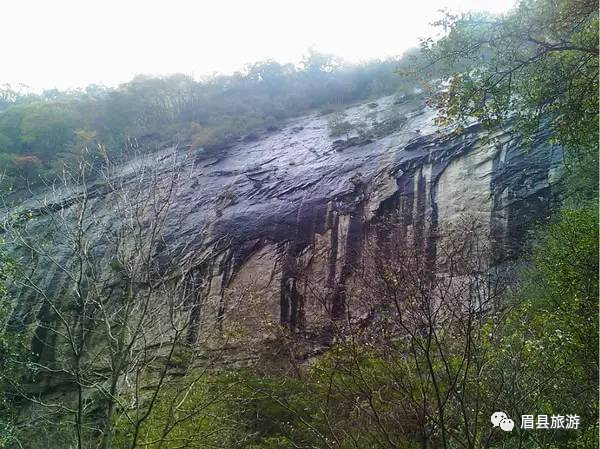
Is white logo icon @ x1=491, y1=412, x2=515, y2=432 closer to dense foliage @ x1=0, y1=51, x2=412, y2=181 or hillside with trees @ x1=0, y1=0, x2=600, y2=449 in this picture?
hillside with trees @ x1=0, y1=0, x2=600, y2=449

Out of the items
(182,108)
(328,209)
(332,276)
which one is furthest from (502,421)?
(182,108)

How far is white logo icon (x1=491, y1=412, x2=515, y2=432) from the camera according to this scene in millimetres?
3814

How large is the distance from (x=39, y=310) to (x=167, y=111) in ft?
44.5

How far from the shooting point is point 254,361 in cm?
1088

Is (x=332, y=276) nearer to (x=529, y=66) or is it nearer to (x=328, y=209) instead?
(x=328, y=209)

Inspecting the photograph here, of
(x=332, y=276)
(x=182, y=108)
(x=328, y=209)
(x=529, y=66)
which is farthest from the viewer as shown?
(x=182, y=108)

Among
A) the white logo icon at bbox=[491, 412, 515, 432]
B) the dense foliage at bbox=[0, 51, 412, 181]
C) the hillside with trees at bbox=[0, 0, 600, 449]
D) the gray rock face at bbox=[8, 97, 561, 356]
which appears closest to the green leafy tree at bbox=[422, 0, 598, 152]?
the hillside with trees at bbox=[0, 0, 600, 449]

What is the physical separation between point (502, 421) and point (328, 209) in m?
9.70

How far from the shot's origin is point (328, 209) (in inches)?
522

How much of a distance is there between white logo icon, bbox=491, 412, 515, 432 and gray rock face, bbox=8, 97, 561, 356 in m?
6.98

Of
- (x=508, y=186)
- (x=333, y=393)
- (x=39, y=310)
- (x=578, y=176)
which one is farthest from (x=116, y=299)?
(x=578, y=176)

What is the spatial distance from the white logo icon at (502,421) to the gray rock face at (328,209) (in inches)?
275

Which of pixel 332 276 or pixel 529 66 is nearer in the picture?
pixel 529 66

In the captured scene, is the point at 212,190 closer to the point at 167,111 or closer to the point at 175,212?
the point at 175,212
